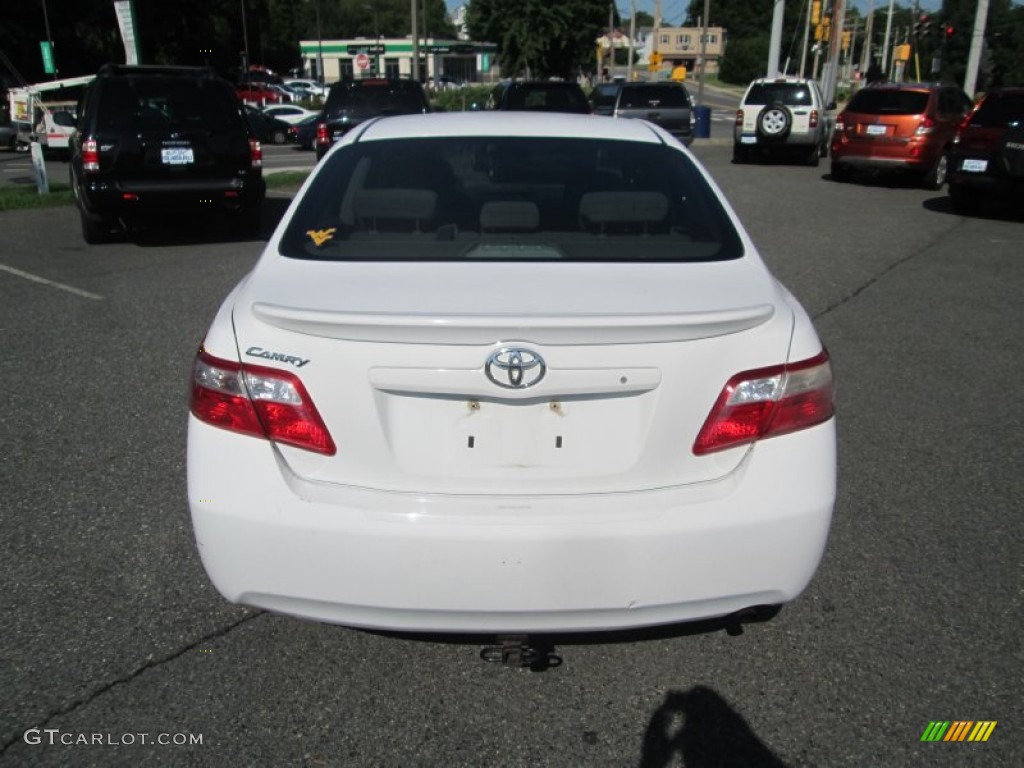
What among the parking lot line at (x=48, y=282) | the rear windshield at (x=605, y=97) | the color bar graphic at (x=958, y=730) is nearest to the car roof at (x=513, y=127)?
the color bar graphic at (x=958, y=730)

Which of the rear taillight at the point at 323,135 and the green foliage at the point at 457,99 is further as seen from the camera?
the green foliage at the point at 457,99

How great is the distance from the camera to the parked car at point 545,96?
18.6 meters

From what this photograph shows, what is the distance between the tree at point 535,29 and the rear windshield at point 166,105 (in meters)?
40.8

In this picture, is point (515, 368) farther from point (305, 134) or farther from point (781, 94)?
point (305, 134)

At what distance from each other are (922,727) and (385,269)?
198 centimetres

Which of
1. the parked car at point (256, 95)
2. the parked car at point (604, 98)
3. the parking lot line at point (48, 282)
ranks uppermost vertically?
the parked car at point (604, 98)

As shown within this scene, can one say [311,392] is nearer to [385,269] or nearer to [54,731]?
[385,269]

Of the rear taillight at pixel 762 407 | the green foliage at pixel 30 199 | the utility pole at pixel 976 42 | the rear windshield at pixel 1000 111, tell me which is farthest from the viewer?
the utility pole at pixel 976 42

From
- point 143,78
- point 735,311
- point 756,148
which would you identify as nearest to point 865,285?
point 735,311

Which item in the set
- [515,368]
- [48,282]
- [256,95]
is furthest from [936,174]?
[256,95]

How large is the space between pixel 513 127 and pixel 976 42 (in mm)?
33570

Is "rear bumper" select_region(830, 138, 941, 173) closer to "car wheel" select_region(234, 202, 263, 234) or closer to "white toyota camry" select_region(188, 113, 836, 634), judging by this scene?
"car wheel" select_region(234, 202, 263, 234)

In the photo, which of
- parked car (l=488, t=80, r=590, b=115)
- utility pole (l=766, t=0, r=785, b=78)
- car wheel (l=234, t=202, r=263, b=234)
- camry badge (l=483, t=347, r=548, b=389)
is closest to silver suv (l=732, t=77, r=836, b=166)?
parked car (l=488, t=80, r=590, b=115)

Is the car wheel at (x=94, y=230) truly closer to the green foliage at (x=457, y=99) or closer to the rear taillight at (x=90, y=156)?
the rear taillight at (x=90, y=156)
